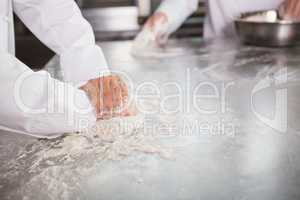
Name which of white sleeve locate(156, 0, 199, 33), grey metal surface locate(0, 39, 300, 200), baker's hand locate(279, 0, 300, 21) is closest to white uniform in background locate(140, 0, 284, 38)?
white sleeve locate(156, 0, 199, 33)

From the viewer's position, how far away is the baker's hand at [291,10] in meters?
1.73

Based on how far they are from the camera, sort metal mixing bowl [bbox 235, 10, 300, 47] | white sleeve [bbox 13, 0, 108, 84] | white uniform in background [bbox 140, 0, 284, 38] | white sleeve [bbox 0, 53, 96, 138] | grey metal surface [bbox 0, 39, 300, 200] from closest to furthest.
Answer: grey metal surface [bbox 0, 39, 300, 200], white sleeve [bbox 0, 53, 96, 138], white sleeve [bbox 13, 0, 108, 84], metal mixing bowl [bbox 235, 10, 300, 47], white uniform in background [bbox 140, 0, 284, 38]

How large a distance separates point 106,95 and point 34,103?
17cm

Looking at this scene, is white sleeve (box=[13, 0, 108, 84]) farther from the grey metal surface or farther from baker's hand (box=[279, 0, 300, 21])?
baker's hand (box=[279, 0, 300, 21])

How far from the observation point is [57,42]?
1002 mm

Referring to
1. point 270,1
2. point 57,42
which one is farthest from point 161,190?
point 270,1

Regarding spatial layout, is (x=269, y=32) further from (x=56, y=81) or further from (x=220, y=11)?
(x=56, y=81)

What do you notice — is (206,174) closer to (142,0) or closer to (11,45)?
(11,45)

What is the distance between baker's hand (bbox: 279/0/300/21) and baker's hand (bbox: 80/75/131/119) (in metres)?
1.19

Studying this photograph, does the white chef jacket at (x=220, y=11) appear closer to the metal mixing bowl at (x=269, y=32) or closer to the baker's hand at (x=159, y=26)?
the baker's hand at (x=159, y=26)

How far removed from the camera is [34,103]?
75cm

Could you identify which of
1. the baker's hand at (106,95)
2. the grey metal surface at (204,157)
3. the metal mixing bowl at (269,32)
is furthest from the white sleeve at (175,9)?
the baker's hand at (106,95)

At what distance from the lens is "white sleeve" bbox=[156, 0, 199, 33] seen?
180cm

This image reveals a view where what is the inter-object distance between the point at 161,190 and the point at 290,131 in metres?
0.36
